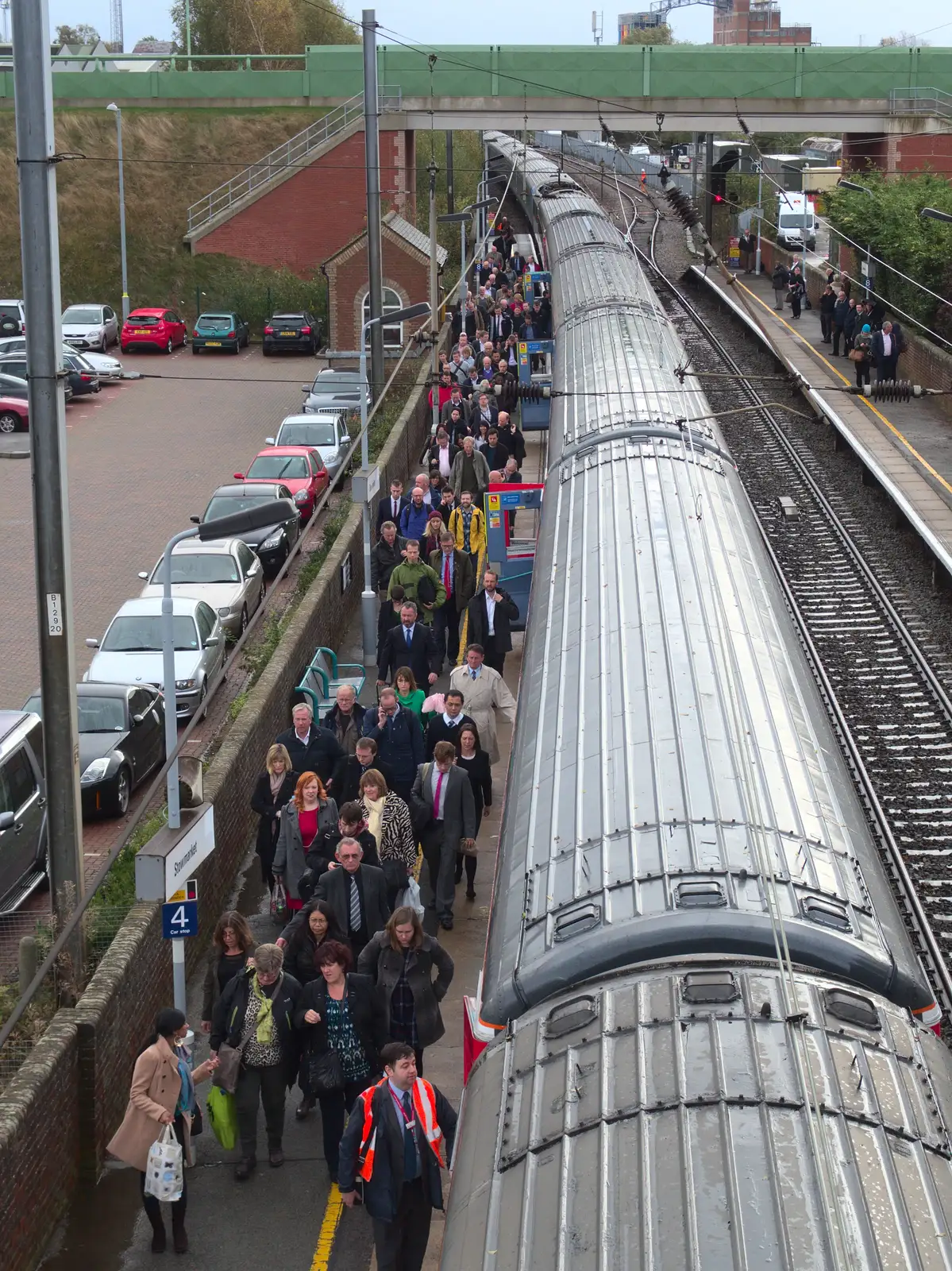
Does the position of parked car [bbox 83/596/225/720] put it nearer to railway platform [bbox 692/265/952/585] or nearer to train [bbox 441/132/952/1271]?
railway platform [bbox 692/265/952/585]

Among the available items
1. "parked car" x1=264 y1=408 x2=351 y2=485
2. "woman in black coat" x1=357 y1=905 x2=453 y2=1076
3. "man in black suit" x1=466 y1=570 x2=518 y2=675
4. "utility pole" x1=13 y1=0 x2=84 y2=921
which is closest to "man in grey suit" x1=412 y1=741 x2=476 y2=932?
"utility pole" x1=13 y1=0 x2=84 y2=921

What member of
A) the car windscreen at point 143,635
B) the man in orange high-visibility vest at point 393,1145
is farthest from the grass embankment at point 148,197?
the man in orange high-visibility vest at point 393,1145

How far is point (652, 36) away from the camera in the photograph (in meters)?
174

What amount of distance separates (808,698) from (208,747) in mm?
6947

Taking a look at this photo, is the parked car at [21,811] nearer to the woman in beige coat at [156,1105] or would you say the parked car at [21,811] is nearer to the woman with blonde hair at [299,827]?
the woman with blonde hair at [299,827]

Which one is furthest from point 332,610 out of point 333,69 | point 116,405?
point 333,69

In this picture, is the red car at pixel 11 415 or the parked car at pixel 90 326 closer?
the red car at pixel 11 415

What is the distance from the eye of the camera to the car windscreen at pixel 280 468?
26.8 m

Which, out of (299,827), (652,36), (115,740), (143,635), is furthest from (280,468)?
(652,36)

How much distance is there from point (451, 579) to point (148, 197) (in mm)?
40512

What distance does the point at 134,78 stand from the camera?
53.2m

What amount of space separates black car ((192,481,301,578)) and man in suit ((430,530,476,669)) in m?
7.13

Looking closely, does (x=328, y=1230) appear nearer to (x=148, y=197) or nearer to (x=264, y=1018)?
(x=264, y=1018)

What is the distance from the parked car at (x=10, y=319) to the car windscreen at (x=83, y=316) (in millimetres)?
1403
